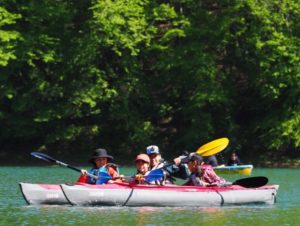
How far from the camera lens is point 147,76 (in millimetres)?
51781

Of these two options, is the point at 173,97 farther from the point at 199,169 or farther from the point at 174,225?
the point at 174,225

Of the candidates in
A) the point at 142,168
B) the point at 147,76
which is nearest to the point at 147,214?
the point at 142,168

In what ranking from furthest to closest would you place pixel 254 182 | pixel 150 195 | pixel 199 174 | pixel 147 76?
pixel 147 76 < pixel 254 182 < pixel 199 174 < pixel 150 195

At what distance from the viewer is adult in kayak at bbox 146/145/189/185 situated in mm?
26241

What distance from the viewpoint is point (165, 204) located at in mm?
25844

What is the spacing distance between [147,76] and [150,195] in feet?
86.7

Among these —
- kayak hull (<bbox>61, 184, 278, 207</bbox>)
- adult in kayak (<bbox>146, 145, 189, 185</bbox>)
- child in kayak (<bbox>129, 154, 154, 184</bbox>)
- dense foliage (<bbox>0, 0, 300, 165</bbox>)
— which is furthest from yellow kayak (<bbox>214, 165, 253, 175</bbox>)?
child in kayak (<bbox>129, 154, 154, 184</bbox>)

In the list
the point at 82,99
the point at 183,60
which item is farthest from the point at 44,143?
the point at 183,60

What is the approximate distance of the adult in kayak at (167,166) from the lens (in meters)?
26.2

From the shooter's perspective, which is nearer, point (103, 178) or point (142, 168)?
point (103, 178)

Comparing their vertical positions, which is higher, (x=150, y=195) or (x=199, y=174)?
(x=199, y=174)

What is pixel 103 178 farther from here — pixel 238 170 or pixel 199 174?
pixel 238 170

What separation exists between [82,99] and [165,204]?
23.4 meters

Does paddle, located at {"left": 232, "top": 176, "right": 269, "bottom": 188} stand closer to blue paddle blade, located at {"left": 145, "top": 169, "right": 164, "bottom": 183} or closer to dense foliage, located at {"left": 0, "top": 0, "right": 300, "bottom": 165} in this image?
blue paddle blade, located at {"left": 145, "top": 169, "right": 164, "bottom": 183}
